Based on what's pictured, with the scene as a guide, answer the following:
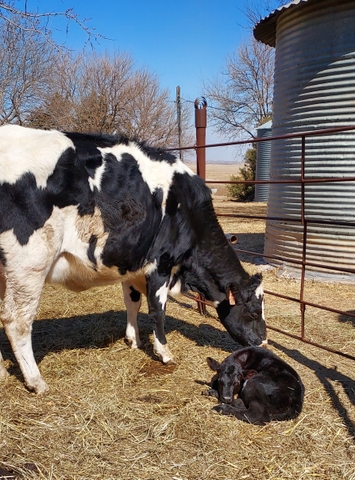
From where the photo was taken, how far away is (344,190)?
7344 mm

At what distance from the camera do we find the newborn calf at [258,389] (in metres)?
3.36

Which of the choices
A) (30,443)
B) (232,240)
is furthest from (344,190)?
(30,443)

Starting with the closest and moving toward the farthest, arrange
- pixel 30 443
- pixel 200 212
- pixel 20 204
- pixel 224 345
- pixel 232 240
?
1. pixel 30 443
2. pixel 20 204
3. pixel 200 212
4. pixel 224 345
5. pixel 232 240

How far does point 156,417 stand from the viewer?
11.1 ft

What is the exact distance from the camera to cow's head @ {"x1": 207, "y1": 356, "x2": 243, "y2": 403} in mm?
3531

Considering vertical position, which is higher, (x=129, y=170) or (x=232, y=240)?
(x=129, y=170)

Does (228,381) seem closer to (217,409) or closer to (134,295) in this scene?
(217,409)

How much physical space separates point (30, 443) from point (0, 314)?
1101 mm

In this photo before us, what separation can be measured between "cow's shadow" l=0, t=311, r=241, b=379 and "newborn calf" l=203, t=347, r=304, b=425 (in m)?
1.10

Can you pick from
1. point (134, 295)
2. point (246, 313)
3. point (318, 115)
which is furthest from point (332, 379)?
point (318, 115)

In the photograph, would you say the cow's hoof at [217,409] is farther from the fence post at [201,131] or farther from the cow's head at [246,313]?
the fence post at [201,131]

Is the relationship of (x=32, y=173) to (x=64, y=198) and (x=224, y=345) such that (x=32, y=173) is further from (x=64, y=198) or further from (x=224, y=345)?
(x=224, y=345)

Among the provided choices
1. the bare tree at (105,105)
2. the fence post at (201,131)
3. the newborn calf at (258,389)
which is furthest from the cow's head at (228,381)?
the bare tree at (105,105)

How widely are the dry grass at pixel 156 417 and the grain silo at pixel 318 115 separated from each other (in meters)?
2.47
